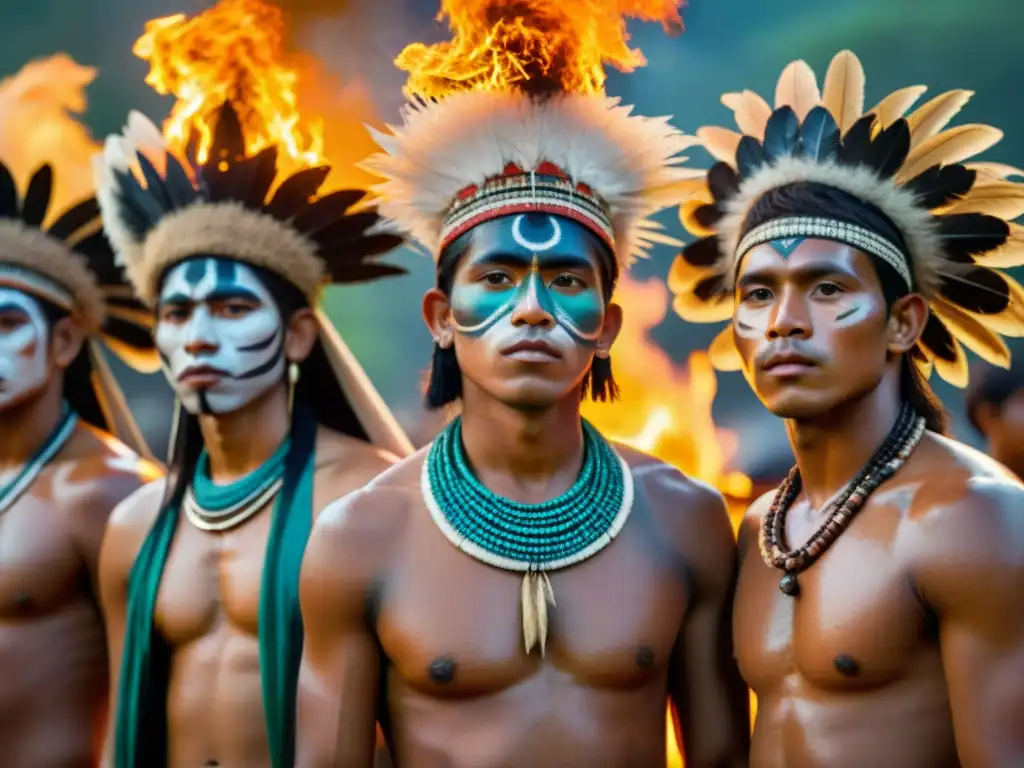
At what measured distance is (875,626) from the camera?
259 cm

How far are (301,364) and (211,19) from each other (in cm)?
136

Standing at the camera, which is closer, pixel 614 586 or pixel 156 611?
pixel 614 586

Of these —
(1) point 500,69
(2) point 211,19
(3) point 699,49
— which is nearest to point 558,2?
(1) point 500,69

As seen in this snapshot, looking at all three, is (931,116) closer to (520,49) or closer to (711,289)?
(711,289)

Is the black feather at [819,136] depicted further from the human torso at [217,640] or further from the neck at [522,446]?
the human torso at [217,640]

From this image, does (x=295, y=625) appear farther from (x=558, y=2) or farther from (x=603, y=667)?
(x=558, y=2)

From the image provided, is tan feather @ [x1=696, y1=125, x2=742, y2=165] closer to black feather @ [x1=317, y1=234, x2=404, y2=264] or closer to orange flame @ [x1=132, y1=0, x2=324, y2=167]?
black feather @ [x1=317, y1=234, x2=404, y2=264]

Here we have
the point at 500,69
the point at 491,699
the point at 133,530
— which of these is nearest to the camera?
the point at 491,699

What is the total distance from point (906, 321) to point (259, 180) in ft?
7.52

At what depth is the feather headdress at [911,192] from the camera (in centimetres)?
304

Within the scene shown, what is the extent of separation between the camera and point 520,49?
3.30 metres

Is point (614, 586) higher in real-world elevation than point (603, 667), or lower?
higher

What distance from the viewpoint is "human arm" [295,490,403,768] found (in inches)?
119

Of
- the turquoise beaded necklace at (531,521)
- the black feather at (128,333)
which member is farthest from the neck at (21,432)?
the turquoise beaded necklace at (531,521)
